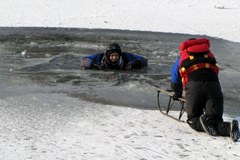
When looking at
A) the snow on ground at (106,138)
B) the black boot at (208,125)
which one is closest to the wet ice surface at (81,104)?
the snow on ground at (106,138)

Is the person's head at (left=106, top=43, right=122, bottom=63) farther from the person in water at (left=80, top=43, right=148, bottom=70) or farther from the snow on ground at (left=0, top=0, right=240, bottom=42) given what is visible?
the snow on ground at (left=0, top=0, right=240, bottom=42)

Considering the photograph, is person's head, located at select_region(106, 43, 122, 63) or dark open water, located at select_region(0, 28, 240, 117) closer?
dark open water, located at select_region(0, 28, 240, 117)

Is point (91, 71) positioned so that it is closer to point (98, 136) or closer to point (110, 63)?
point (110, 63)

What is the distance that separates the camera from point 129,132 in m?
6.66

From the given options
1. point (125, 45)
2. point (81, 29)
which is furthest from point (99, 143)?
point (81, 29)

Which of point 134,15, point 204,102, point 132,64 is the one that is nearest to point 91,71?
point 132,64

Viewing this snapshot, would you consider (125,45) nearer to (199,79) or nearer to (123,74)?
(123,74)

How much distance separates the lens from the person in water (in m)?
11.9

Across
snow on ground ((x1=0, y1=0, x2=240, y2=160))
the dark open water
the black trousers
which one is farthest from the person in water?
the black trousers

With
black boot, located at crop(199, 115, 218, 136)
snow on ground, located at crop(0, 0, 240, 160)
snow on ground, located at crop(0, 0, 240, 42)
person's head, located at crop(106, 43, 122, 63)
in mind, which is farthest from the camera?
snow on ground, located at crop(0, 0, 240, 42)

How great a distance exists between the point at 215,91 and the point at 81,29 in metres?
15.8

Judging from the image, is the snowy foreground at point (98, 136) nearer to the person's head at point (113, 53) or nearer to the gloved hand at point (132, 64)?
the person's head at point (113, 53)

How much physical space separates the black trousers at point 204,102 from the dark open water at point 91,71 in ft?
5.00

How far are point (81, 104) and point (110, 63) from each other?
12.7ft
